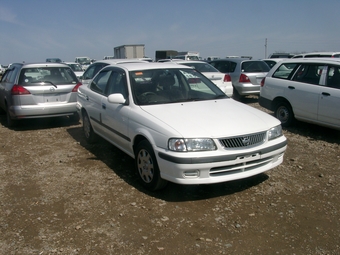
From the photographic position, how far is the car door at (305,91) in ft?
23.8

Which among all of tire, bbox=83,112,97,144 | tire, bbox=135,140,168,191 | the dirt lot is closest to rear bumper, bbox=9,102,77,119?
tire, bbox=83,112,97,144

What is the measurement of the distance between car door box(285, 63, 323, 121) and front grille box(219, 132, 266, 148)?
11.3ft

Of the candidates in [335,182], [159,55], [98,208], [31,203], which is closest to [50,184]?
[31,203]

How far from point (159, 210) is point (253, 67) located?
944cm

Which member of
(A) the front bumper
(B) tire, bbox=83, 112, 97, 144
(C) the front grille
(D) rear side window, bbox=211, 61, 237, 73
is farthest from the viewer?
(D) rear side window, bbox=211, 61, 237, 73

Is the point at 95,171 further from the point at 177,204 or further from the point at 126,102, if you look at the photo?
the point at 177,204

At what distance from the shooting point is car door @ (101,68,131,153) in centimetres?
509

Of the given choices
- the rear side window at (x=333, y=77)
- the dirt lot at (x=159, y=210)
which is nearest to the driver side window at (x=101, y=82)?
the dirt lot at (x=159, y=210)

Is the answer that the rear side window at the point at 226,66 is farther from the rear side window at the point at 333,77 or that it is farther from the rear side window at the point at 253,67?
the rear side window at the point at 333,77

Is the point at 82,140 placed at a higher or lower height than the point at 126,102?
lower

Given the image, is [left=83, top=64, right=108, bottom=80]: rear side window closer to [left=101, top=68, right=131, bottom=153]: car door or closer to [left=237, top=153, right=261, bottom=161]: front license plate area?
[left=101, top=68, right=131, bottom=153]: car door

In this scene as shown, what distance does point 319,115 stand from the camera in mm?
7145

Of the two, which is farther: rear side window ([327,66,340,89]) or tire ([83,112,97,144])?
rear side window ([327,66,340,89])

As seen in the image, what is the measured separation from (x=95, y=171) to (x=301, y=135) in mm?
4453
